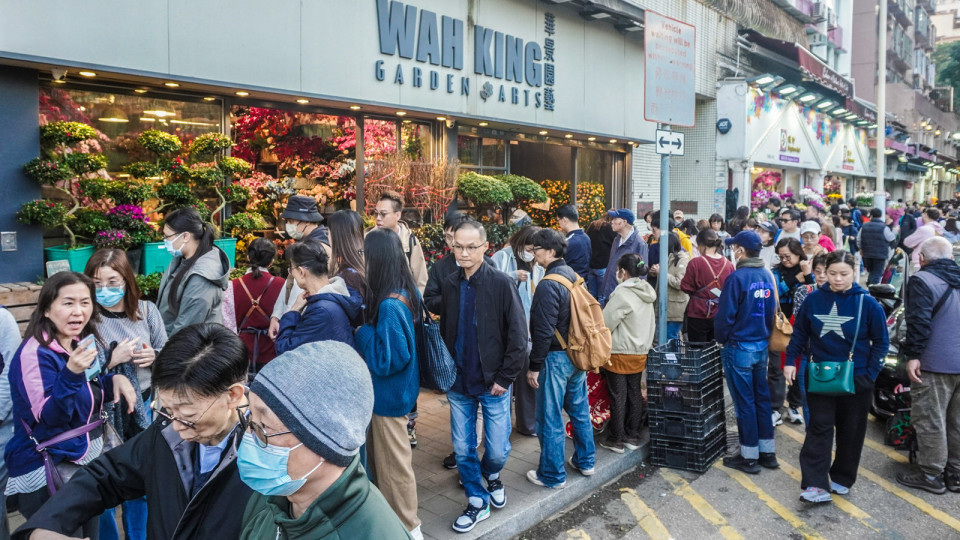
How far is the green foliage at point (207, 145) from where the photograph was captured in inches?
300

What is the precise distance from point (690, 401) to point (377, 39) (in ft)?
21.0

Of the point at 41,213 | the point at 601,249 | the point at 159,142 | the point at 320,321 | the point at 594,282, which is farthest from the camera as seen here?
the point at 601,249

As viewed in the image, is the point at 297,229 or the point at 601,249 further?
the point at 601,249

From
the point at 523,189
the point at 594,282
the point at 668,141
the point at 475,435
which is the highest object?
the point at 668,141

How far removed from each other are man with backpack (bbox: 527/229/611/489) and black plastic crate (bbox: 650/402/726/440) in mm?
763

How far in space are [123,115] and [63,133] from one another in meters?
1.09

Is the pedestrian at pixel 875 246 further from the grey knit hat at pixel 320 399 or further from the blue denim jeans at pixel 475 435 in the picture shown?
the grey knit hat at pixel 320 399

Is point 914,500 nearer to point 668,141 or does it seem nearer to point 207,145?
point 668,141

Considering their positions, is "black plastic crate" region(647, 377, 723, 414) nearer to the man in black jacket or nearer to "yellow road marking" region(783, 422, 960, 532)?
"yellow road marking" region(783, 422, 960, 532)

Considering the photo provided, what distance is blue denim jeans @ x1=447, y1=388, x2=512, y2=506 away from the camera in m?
4.55

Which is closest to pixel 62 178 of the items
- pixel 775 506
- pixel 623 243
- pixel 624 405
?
pixel 624 405

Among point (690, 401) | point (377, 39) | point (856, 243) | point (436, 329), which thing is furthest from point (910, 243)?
point (436, 329)

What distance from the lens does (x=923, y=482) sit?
218 inches

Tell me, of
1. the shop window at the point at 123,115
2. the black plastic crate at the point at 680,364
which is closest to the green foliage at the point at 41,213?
the shop window at the point at 123,115
